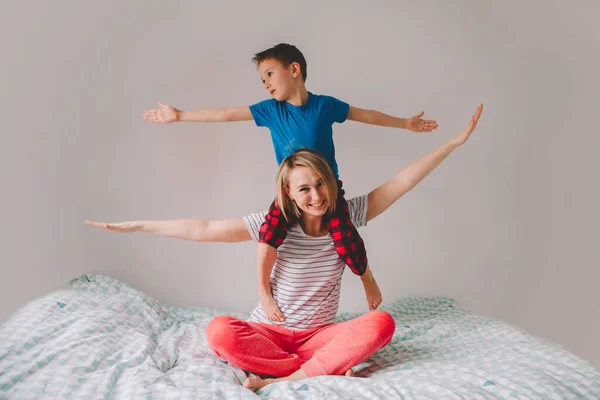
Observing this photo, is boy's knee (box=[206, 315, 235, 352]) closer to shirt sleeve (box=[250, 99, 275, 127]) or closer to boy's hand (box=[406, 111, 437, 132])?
shirt sleeve (box=[250, 99, 275, 127])

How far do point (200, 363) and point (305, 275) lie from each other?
42 cm

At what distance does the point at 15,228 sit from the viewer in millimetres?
2391

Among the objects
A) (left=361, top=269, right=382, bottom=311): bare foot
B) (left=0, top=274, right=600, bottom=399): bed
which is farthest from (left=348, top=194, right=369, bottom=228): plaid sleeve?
(left=0, top=274, right=600, bottom=399): bed

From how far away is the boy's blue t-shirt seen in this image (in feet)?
6.80

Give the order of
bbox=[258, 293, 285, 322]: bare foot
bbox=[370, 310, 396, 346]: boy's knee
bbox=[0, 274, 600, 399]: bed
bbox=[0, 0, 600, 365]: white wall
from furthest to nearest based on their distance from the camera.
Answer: bbox=[0, 0, 600, 365]: white wall < bbox=[258, 293, 285, 322]: bare foot < bbox=[370, 310, 396, 346]: boy's knee < bbox=[0, 274, 600, 399]: bed

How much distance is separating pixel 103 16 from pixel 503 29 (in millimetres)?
1731

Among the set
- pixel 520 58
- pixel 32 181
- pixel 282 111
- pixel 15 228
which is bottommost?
pixel 15 228

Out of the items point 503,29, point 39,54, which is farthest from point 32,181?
point 503,29

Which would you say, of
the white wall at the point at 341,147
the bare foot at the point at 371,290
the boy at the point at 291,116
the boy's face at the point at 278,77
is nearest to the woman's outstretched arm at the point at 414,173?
the boy at the point at 291,116

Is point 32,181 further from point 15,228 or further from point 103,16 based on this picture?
point 103,16

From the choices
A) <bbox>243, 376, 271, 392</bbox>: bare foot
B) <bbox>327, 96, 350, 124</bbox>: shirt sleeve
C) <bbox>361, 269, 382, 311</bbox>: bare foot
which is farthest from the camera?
<bbox>327, 96, 350, 124</bbox>: shirt sleeve

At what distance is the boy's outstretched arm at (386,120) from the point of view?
86.9 inches

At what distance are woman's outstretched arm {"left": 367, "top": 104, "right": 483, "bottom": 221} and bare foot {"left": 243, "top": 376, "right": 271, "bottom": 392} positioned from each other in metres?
0.65

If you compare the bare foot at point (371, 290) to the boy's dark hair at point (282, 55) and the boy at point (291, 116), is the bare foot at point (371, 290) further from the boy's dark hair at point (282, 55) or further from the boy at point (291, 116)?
the boy's dark hair at point (282, 55)
